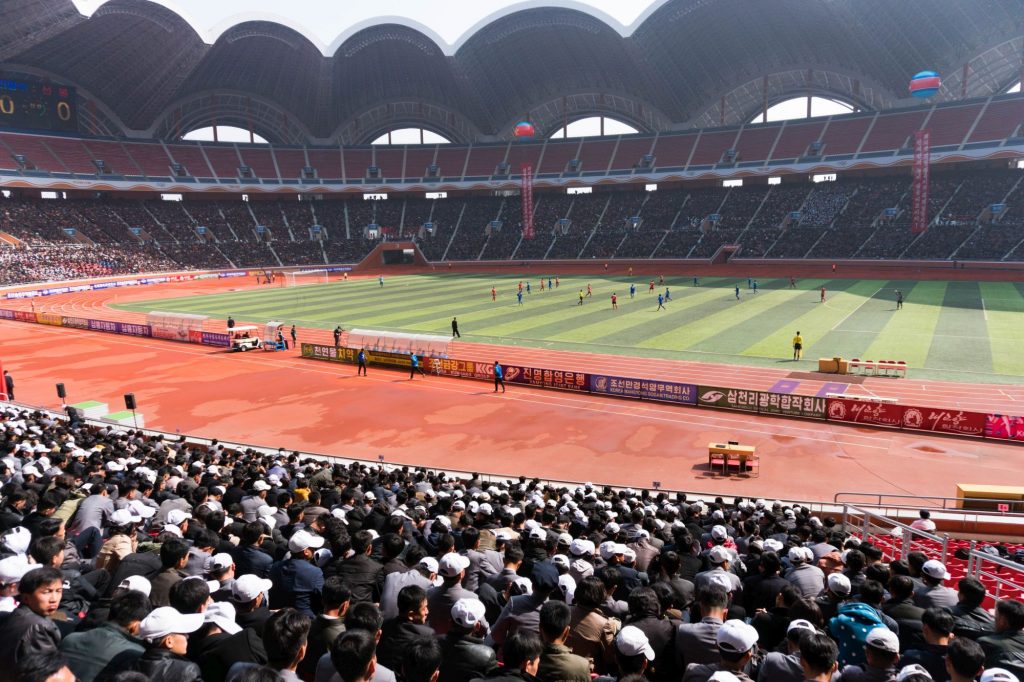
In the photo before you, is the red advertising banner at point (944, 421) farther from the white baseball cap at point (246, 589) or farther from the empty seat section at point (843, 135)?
the empty seat section at point (843, 135)

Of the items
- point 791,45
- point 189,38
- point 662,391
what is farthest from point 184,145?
point 662,391

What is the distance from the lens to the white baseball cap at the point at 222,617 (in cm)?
548

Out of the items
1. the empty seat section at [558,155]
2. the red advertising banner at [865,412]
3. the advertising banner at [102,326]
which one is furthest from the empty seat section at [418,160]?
the red advertising banner at [865,412]

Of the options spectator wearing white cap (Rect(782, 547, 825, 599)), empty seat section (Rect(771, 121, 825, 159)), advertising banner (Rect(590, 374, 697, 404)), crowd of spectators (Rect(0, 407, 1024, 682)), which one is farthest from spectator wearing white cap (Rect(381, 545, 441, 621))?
empty seat section (Rect(771, 121, 825, 159))

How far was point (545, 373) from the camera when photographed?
108ft

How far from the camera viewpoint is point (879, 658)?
16.4 feet

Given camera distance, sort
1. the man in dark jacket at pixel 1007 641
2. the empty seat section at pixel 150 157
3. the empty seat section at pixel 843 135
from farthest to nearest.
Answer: the empty seat section at pixel 150 157, the empty seat section at pixel 843 135, the man in dark jacket at pixel 1007 641

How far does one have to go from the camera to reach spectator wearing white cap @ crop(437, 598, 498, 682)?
17.5 ft

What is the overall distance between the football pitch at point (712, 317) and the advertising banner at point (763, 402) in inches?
284

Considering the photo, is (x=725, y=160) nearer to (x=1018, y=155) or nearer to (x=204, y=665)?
(x=1018, y=155)

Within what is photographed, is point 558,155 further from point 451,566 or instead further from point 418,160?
point 451,566

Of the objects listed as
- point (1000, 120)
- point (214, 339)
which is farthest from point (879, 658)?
point (1000, 120)

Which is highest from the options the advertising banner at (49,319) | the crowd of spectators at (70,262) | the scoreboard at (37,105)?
the scoreboard at (37,105)

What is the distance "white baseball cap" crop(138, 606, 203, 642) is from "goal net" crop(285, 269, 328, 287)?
270 ft
